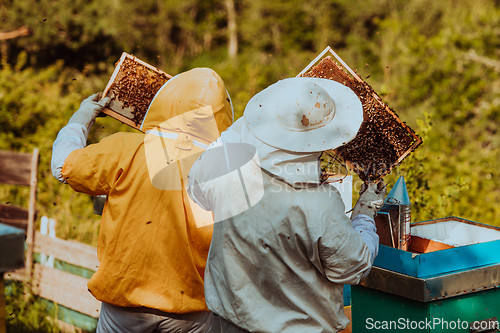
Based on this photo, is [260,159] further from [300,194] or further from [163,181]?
[163,181]

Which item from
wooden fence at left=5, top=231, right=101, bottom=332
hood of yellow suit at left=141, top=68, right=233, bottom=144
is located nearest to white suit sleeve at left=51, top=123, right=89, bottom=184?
hood of yellow suit at left=141, top=68, right=233, bottom=144

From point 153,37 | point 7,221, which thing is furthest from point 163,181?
point 153,37

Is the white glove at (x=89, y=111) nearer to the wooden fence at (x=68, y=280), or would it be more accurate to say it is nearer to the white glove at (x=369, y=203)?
the white glove at (x=369, y=203)

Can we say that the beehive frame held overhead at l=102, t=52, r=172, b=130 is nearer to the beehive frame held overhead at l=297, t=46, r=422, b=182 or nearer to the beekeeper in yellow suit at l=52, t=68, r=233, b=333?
the beekeeper in yellow suit at l=52, t=68, r=233, b=333

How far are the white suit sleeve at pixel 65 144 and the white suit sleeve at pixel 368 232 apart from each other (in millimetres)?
1317

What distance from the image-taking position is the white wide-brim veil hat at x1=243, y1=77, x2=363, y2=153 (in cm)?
158

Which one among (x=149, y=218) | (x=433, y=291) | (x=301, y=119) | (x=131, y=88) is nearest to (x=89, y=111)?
(x=131, y=88)

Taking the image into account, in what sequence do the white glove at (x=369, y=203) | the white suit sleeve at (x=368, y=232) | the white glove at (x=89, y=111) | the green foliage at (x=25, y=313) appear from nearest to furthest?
the white suit sleeve at (x=368, y=232), the white glove at (x=369, y=203), the white glove at (x=89, y=111), the green foliage at (x=25, y=313)

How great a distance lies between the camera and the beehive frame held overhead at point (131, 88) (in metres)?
2.60

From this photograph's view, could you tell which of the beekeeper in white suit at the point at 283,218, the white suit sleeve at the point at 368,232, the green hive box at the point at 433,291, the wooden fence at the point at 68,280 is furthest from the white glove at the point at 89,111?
the green hive box at the point at 433,291

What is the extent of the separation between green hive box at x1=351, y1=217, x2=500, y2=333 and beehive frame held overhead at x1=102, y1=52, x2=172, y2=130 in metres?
1.63

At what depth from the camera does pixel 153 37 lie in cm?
2164

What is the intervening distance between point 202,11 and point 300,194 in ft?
76.7

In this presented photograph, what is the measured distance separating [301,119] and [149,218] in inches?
33.8
